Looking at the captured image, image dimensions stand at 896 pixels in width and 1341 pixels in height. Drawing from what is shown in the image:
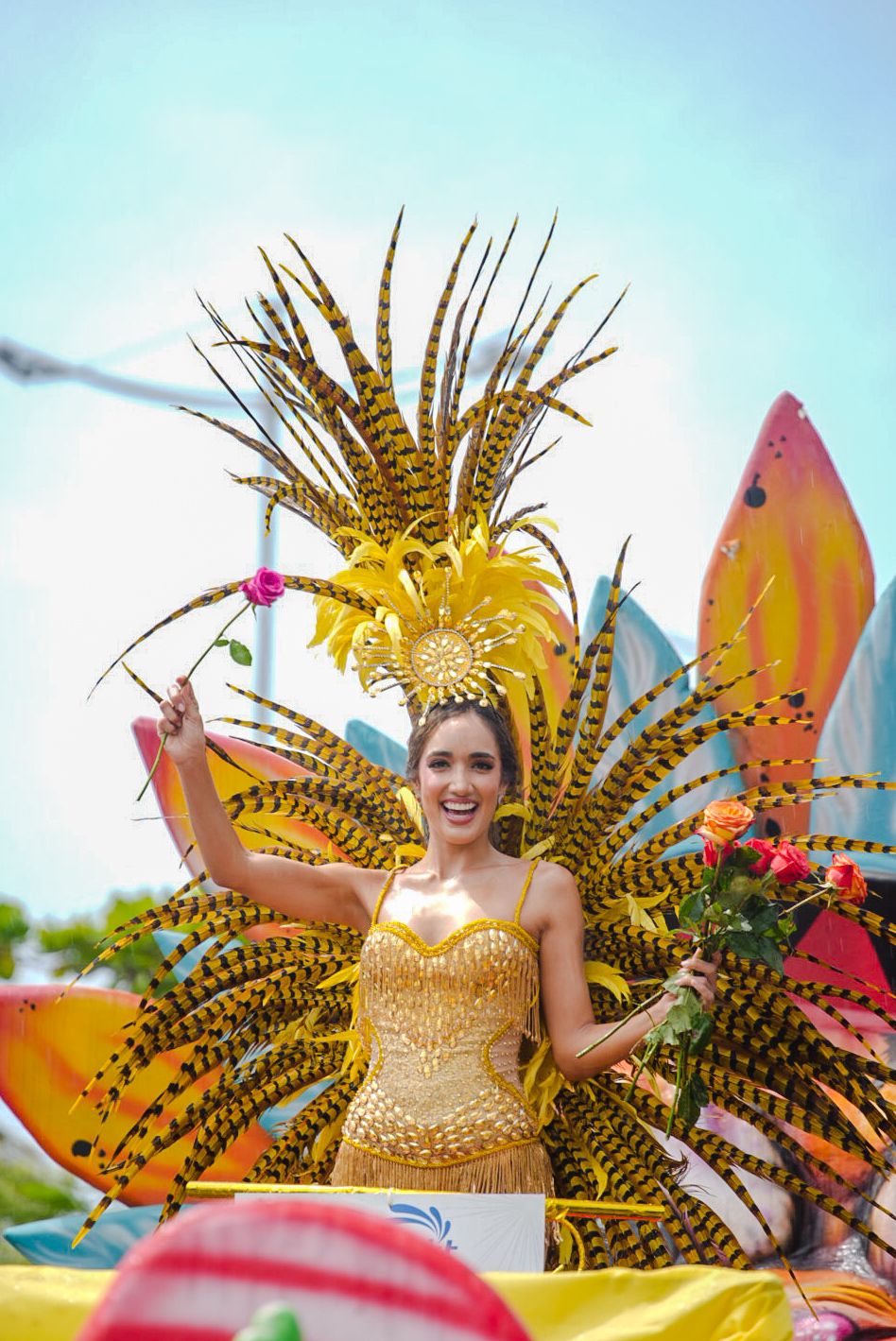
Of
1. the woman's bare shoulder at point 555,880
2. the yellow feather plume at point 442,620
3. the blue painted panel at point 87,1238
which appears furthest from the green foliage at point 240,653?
the blue painted panel at point 87,1238

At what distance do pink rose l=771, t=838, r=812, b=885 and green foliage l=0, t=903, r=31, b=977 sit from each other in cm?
331

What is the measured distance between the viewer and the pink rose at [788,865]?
89.9 inches

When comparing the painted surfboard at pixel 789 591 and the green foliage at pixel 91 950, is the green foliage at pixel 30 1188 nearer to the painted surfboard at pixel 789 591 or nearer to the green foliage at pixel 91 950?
the green foliage at pixel 91 950

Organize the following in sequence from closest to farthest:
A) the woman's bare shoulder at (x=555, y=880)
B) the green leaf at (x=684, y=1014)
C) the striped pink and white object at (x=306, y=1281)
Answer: the striped pink and white object at (x=306, y=1281), the green leaf at (x=684, y=1014), the woman's bare shoulder at (x=555, y=880)

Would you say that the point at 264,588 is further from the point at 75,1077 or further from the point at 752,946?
the point at 75,1077

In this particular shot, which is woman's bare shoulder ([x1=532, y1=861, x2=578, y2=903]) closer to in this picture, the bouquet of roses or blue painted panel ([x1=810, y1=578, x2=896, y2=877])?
the bouquet of roses

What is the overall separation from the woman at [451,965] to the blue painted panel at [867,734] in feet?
3.92

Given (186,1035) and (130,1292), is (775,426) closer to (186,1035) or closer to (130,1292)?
(186,1035)

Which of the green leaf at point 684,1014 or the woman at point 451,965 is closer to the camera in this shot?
the green leaf at point 684,1014

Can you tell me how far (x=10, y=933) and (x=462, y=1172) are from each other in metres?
2.79

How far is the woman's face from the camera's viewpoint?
2.79m

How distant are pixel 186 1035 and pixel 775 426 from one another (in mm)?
2344

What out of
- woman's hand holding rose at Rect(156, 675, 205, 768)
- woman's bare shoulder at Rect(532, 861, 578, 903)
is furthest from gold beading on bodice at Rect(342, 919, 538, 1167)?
woman's hand holding rose at Rect(156, 675, 205, 768)

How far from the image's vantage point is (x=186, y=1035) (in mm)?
2922
